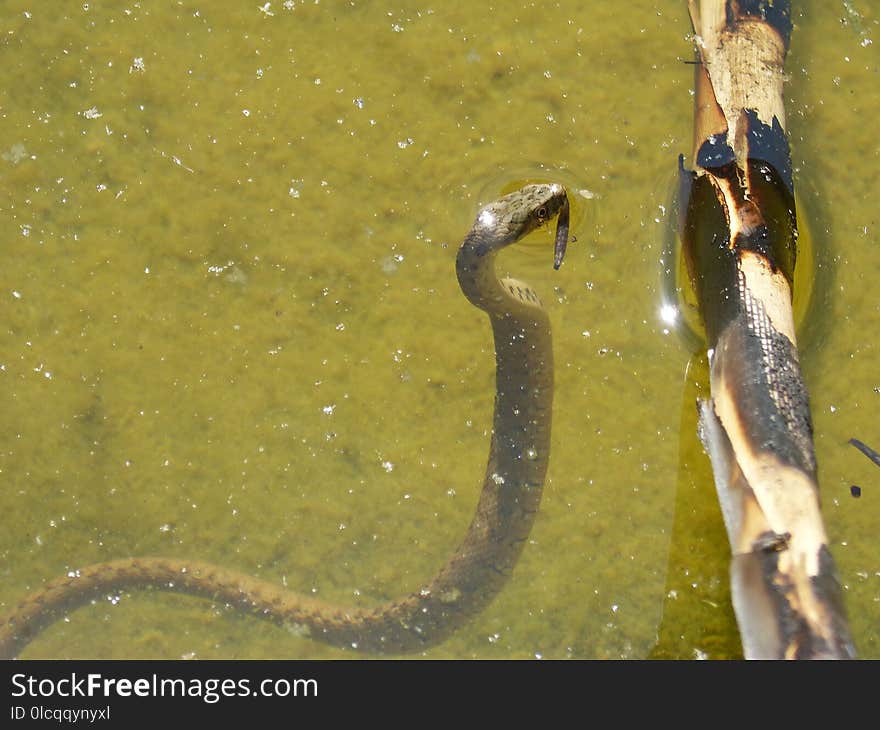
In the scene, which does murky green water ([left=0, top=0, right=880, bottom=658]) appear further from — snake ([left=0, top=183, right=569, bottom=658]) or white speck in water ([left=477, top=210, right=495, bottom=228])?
white speck in water ([left=477, top=210, right=495, bottom=228])

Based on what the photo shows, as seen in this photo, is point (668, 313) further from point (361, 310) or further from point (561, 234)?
point (361, 310)

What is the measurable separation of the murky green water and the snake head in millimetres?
151

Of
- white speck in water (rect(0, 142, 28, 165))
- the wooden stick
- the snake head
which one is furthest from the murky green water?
the wooden stick

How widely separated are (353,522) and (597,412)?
42.4 inches

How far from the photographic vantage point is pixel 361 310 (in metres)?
3.43

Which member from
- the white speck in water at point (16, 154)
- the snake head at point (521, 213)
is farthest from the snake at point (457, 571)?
the white speck in water at point (16, 154)

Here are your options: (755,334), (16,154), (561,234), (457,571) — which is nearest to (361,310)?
(561,234)

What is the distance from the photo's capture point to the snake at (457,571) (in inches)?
126

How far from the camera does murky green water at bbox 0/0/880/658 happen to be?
10.3ft

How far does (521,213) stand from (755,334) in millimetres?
1045

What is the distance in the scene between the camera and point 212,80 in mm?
3656

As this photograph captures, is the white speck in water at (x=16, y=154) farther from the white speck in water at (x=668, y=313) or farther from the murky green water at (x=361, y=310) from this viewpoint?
the white speck in water at (x=668, y=313)
